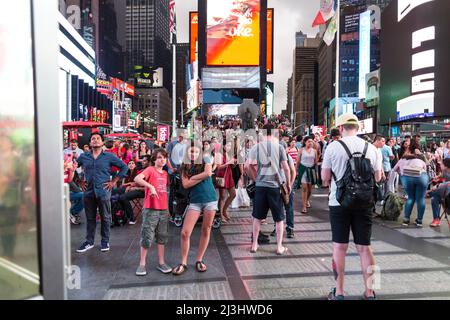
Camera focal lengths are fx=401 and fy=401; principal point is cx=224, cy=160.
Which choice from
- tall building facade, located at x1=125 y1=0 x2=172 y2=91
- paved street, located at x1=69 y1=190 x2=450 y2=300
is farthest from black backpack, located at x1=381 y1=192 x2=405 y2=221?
tall building facade, located at x1=125 y1=0 x2=172 y2=91

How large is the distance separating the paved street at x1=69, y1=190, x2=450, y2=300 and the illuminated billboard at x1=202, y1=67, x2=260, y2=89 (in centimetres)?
2953

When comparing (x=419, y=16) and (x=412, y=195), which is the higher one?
(x=419, y=16)

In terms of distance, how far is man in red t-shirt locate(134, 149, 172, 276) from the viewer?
17.4ft

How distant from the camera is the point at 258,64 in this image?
117ft

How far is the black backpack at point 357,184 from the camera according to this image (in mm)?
4012

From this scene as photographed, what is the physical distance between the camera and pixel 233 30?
3491 centimetres

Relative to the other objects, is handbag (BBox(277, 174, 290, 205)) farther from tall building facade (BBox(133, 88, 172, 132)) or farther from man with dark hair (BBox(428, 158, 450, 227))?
tall building facade (BBox(133, 88, 172, 132))

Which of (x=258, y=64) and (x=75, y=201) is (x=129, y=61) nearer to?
(x=258, y=64)

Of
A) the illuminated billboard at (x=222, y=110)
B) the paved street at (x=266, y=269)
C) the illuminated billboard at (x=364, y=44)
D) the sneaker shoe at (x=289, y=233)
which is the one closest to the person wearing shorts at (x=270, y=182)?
the paved street at (x=266, y=269)

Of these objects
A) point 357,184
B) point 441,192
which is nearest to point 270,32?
point 441,192

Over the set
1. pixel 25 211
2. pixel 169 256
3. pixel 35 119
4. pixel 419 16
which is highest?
pixel 419 16

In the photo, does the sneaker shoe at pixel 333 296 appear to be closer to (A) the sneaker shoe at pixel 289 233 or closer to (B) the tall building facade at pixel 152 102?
(A) the sneaker shoe at pixel 289 233

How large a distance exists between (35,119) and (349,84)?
161 meters

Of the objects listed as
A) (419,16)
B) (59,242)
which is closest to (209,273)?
(59,242)
